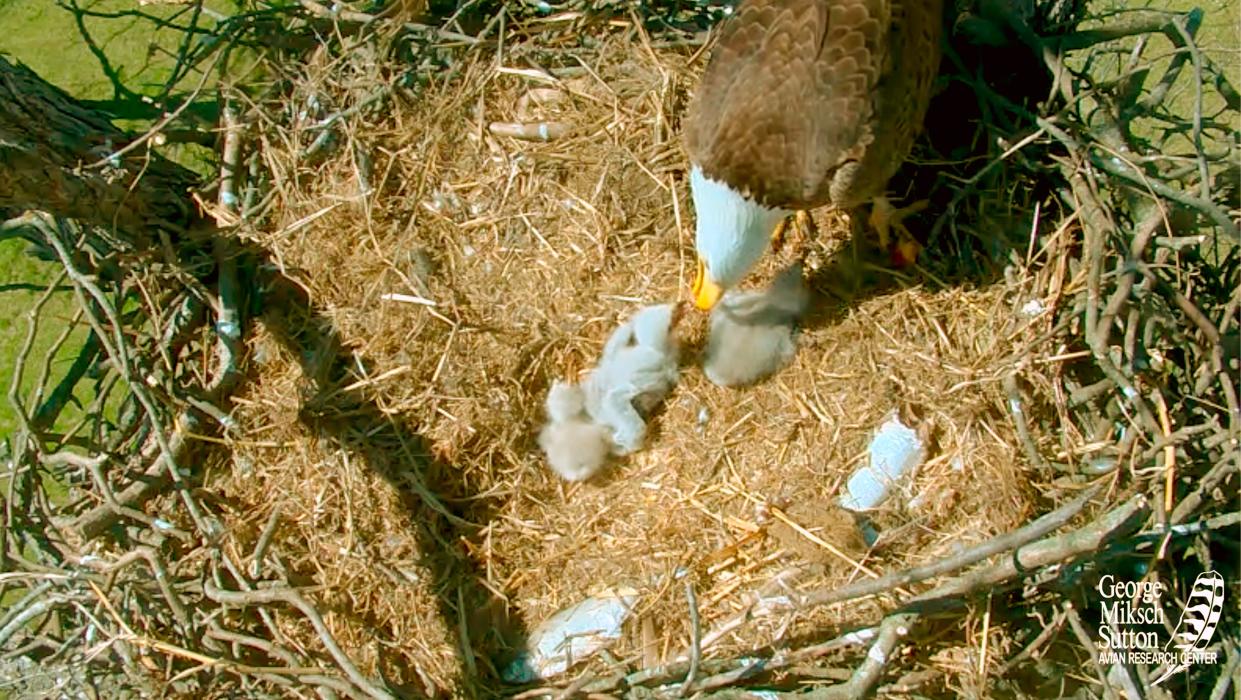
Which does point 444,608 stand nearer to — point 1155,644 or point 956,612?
point 956,612

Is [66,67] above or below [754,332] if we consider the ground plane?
above

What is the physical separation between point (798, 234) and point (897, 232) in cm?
27

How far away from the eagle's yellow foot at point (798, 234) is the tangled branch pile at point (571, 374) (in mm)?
74

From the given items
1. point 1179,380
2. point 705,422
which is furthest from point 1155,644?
point 705,422

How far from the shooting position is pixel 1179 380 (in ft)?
8.29

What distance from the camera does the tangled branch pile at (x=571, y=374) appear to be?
7.72ft

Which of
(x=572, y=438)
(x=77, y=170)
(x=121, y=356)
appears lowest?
(x=572, y=438)

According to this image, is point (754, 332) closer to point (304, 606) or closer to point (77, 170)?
point (304, 606)

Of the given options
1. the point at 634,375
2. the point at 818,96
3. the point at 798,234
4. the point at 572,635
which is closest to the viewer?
the point at 818,96

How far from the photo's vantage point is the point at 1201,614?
2355mm

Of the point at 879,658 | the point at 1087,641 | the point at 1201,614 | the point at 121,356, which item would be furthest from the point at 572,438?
the point at 1201,614

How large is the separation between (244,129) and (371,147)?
0.34 meters

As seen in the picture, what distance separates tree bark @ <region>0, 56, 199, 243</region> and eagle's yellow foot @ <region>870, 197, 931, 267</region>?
1762 mm

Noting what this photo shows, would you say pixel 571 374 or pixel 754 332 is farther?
pixel 571 374
